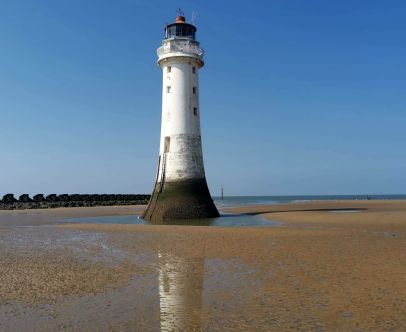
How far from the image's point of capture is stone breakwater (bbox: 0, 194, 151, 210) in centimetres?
5136

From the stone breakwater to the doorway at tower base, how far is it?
28.7 m

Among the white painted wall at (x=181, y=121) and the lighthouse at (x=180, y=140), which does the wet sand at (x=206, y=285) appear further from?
the white painted wall at (x=181, y=121)

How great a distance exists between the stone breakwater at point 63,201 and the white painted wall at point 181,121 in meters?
29.6

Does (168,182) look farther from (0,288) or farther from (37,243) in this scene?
(0,288)

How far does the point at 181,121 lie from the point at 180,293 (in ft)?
64.8

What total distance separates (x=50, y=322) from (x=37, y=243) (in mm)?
9777

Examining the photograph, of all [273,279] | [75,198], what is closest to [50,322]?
[273,279]

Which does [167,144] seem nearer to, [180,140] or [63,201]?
[180,140]

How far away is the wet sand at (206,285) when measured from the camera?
6184mm

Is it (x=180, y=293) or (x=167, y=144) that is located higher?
(x=167, y=144)

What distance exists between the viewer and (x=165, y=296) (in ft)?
24.9

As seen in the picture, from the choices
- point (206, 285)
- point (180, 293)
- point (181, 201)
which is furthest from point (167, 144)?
point (180, 293)

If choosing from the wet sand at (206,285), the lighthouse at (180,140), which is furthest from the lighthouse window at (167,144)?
the wet sand at (206,285)

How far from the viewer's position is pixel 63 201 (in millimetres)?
60281
